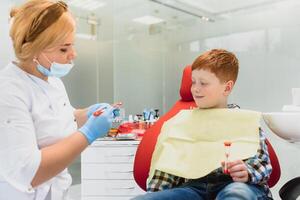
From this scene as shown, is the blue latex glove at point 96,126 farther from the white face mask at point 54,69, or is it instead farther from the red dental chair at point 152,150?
the red dental chair at point 152,150

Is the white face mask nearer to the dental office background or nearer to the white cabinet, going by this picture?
the white cabinet

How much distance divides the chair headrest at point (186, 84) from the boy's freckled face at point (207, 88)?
15cm

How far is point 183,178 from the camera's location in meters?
1.45

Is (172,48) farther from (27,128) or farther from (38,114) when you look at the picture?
(27,128)

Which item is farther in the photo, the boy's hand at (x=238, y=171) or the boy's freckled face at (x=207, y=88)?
the boy's freckled face at (x=207, y=88)

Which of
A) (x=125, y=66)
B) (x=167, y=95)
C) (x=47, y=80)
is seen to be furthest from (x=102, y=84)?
(x=47, y=80)

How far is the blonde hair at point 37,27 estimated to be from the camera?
1.11 metres

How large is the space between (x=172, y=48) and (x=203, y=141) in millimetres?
1983

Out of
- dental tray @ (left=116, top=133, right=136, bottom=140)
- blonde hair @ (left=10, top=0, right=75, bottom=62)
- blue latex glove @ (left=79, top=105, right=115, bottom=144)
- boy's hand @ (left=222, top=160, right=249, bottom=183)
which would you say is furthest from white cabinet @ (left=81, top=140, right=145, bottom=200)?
blonde hair @ (left=10, top=0, right=75, bottom=62)

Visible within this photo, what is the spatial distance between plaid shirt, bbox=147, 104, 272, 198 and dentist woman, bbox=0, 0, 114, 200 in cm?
35

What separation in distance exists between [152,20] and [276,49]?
1.28 meters

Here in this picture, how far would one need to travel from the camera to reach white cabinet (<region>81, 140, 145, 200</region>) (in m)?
2.24

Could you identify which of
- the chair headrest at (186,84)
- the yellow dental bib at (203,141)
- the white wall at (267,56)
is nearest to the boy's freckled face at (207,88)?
the yellow dental bib at (203,141)

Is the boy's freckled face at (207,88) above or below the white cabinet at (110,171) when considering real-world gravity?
above
